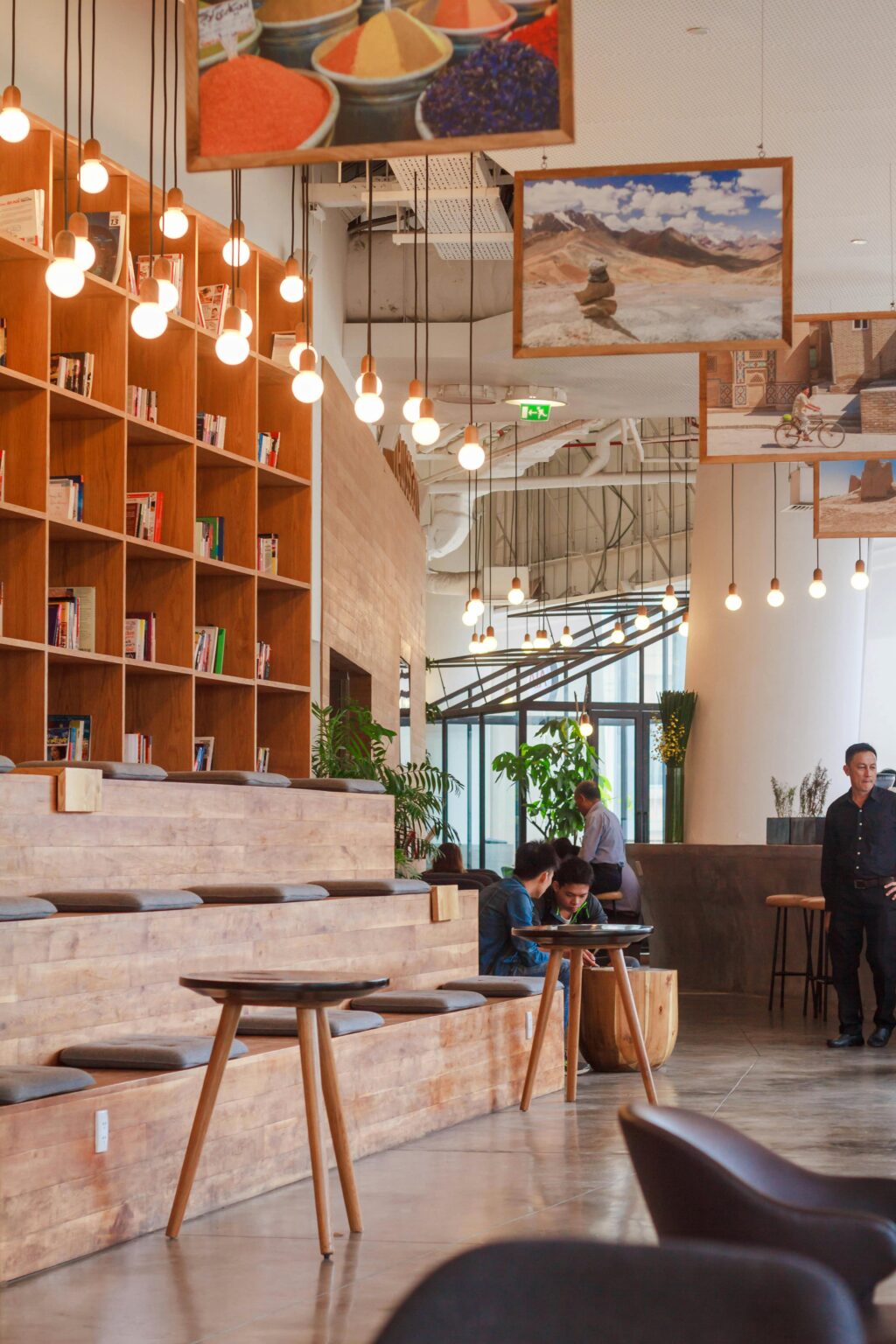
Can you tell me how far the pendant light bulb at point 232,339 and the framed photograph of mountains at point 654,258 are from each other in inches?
63.8

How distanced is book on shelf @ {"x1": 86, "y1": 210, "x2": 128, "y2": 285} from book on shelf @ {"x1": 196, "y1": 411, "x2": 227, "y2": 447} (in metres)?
1.01

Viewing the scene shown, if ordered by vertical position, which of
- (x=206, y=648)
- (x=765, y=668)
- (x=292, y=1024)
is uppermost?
(x=765, y=668)

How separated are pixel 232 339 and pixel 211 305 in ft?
10.7

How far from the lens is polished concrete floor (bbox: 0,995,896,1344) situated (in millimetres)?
3439

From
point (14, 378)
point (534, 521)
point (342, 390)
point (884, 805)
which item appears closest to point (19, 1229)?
point (14, 378)

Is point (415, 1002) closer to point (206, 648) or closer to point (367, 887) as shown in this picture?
point (367, 887)

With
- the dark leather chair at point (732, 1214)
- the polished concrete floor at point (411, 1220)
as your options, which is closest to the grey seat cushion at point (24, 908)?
the polished concrete floor at point (411, 1220)

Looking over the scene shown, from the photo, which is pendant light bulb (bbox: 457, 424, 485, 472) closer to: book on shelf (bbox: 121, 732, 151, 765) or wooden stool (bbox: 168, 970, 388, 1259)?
book on shelf (bbox: 121, 732, 151, 765)

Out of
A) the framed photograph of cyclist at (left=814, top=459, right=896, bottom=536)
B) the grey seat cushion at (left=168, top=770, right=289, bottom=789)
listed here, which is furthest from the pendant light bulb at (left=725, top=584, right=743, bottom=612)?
the grey seat cushion at (left=168, top=770, right=289, bottom=789)

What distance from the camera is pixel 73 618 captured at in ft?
24.0

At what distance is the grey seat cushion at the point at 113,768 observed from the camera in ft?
16.5

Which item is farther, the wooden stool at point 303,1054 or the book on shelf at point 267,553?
the book on shelf at point 267,553

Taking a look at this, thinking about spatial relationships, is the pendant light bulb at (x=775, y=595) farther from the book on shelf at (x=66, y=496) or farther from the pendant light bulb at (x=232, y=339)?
the pendant light bulb at (x=232, y=339)

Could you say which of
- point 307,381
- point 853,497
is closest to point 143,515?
point 307,381
